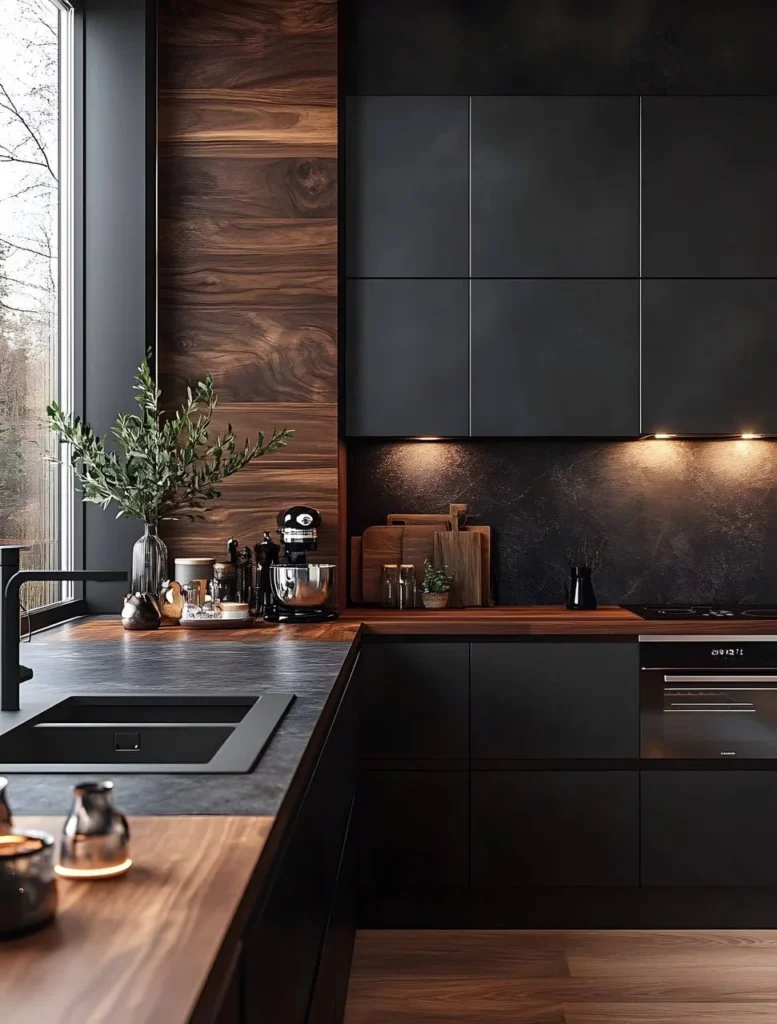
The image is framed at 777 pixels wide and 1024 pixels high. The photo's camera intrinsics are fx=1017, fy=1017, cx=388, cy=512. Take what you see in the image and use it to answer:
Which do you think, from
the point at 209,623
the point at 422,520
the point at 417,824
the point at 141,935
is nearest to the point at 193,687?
the point at 209,623

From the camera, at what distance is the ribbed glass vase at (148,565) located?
2.80 metres

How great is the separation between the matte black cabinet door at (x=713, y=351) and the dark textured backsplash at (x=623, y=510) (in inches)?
15.5

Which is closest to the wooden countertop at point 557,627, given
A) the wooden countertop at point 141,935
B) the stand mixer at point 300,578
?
the stand mixer at point 300,578

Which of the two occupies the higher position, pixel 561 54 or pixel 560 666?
pixel 561 54

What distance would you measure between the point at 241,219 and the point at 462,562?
4.38 ft

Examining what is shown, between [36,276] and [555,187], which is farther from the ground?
[555,187]

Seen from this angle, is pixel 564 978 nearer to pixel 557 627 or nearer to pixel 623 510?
pixel 557 627

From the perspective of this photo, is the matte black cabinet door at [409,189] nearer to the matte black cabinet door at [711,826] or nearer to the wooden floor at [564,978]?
the matte black cabinet door at [711,826]

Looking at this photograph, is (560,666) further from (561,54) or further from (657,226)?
(561,54)

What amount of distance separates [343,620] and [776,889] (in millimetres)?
1467

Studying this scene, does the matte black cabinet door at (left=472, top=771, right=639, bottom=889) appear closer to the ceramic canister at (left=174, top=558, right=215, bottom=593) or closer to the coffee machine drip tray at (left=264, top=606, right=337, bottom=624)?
the coffee machine drip tray at (left=264, top=606, right=337, bottom=624)

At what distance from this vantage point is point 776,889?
2.93m

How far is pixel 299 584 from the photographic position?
9.68 feet

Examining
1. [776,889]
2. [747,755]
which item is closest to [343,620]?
[747,755]
